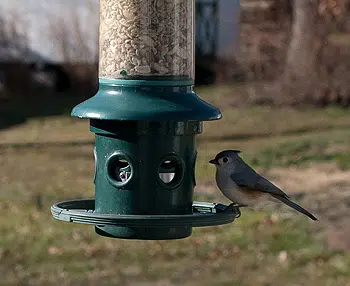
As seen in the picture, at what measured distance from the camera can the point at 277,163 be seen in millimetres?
14516

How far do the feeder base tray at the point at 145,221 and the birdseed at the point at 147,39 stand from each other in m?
0.70

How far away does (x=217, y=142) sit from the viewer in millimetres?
17375

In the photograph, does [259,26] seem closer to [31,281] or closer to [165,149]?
[31,281]

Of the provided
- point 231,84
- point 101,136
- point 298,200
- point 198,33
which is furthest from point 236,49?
point 101,136

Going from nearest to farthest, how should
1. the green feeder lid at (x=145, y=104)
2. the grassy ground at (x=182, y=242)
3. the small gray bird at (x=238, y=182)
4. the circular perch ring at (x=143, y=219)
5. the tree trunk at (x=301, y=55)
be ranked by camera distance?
1. the circular perch ring at (x=143, y=219)
2. the green feeder lid at (x=145, y=104)
3. the small gray bird at (x=238, y=182)
4. the grassy ground at (x=182, y=242)
5. the tree trunk at (x=301, y=55)

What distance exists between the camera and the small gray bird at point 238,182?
537 cm

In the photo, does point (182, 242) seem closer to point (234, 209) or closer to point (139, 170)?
point (234, 209)

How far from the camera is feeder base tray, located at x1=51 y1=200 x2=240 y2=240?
15.2 ft

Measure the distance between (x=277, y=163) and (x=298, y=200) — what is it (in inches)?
111

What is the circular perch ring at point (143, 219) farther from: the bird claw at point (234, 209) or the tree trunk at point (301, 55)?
the tree trunk at point (301, 55)

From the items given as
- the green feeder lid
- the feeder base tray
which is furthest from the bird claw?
the green feeder lid

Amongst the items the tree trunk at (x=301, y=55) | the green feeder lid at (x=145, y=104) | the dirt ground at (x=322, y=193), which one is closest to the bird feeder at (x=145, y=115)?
the green feeder lid at (x=145, y=104)

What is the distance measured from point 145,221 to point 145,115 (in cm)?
51

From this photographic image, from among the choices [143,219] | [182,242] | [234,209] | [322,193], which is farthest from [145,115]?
[322,193]
